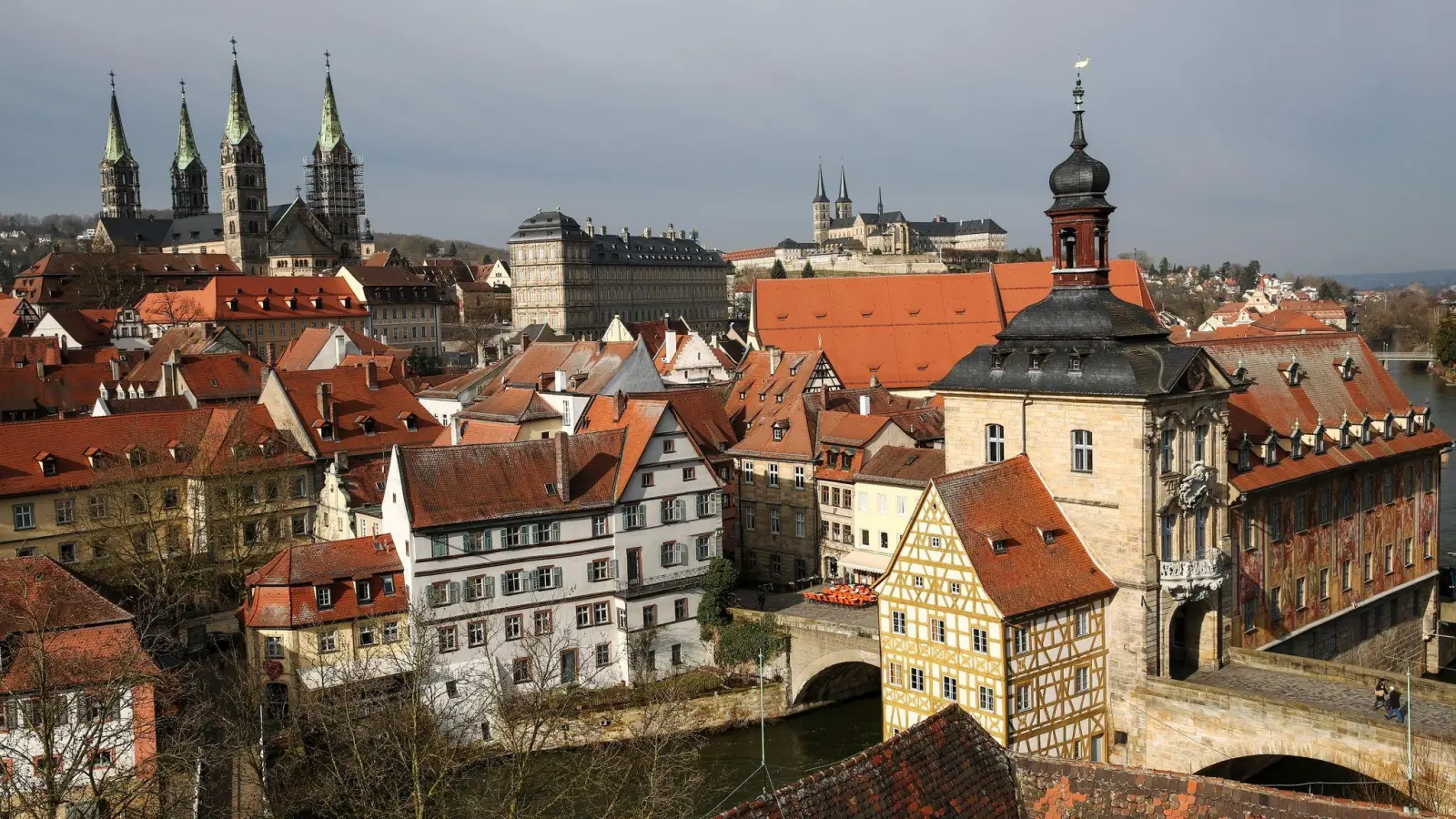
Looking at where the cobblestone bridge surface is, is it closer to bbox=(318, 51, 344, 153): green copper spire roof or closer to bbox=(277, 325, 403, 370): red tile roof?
bbox=(277, 325, 403, 370): red tile roof

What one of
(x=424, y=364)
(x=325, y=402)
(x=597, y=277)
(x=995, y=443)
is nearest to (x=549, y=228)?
(x=597, y=277)

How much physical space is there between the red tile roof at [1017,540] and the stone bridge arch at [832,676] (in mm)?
7380

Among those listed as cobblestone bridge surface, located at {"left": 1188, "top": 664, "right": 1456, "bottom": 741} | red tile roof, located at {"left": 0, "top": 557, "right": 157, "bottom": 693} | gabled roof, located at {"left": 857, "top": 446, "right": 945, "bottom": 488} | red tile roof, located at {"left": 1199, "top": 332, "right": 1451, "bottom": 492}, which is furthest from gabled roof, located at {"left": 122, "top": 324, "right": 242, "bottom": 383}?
cobblestone bridge surface, located at {"left": 1188, "top": 664, "right": 1456, "bottom": 741}

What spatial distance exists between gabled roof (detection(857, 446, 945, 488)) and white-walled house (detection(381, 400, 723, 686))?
536cm

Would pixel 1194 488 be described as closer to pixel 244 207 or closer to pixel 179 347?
pixel 179 347

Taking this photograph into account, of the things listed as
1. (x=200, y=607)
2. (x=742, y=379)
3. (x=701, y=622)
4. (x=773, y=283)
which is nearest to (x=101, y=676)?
(x=200, y=607)

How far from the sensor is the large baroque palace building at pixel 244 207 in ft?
459

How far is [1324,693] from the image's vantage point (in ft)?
94.7

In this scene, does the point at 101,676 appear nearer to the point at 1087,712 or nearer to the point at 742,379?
the point at 1087,712

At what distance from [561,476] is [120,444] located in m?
17.3

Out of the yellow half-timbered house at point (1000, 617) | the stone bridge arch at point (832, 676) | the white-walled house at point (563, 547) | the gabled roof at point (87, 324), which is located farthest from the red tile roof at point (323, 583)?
the gabled roof at point (87, 324)

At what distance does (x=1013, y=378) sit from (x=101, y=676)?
66.9 feet

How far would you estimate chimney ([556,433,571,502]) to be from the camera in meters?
37.8

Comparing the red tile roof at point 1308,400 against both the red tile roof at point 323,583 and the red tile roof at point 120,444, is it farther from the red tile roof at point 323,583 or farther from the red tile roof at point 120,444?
the red tile roof at point 120,444
